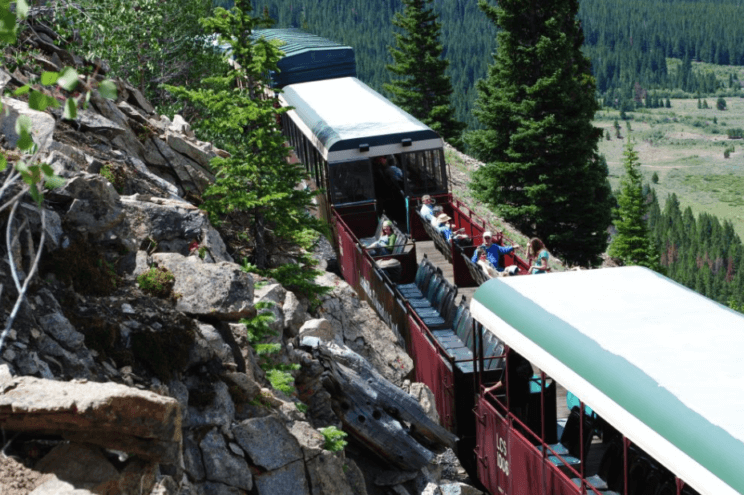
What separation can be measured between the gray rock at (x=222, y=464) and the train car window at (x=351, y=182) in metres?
13.5

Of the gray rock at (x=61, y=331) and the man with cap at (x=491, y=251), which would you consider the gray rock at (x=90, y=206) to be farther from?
the man with cap at (x=491, y=251)

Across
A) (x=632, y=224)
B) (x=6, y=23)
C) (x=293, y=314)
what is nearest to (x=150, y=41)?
(x=293, y=314)

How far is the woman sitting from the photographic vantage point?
47.8ft

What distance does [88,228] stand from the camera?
29.0 ft

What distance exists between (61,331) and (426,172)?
49.8 feet

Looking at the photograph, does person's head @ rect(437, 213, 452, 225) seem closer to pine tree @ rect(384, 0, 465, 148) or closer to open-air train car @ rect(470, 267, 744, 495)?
open-air train car @ rect(470, 267, 744, 495)

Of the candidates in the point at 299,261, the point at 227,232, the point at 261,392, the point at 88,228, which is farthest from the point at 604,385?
the point at 227,232

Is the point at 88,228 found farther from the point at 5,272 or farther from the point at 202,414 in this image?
the point at 202,414

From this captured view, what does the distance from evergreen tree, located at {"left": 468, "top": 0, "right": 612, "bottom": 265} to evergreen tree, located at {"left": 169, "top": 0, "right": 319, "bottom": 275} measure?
19.6 m

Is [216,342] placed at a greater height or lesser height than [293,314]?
greater

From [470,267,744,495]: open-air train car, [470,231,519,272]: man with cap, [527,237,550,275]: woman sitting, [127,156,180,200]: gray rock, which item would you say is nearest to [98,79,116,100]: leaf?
[470,267,744,495]: open-air train car

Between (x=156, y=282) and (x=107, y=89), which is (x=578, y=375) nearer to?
(x=156, y=282)

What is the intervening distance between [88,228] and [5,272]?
4.62ft

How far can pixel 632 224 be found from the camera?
48.7 m
